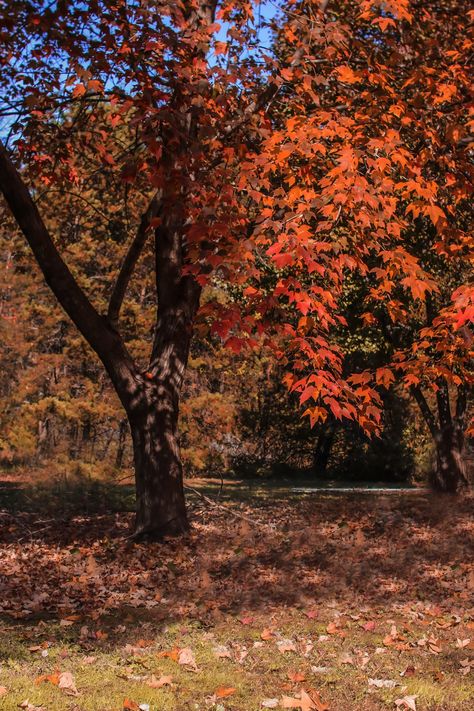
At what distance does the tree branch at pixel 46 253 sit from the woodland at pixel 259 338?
0.03 metres

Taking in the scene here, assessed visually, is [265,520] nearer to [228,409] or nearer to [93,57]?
[93,57]

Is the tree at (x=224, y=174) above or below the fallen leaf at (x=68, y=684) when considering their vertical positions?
above

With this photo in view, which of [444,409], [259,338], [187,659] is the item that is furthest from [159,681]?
[444,409]

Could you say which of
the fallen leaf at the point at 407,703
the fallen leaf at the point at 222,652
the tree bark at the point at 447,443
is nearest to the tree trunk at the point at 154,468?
the fallen leaf at the point at 222,652

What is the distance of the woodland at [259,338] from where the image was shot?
5.03 m

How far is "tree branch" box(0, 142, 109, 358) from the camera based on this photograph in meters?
8.20

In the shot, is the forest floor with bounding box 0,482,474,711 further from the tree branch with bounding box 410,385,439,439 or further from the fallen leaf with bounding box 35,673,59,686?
the tree branch with bounding box 410,385,439,439

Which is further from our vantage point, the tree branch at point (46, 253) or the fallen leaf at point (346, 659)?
the tree branch at point (46, 253)

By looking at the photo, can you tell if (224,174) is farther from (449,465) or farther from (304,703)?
(449,465)

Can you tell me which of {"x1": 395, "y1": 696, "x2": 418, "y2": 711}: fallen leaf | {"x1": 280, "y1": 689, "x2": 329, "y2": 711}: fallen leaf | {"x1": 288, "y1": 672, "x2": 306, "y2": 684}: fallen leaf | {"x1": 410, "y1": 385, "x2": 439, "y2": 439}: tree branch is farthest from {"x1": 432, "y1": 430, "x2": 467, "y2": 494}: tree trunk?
{"x1": 280, "y1": 689, "x2": 329, "y2": 711}: fallen leaf

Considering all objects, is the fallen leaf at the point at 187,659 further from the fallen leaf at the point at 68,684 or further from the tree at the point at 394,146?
the tree at the point at 394,146

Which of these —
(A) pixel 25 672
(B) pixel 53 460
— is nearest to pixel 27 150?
(A) pixel 25 672

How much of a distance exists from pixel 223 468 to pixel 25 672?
16.8 meters

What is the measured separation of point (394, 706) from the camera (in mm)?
4148
